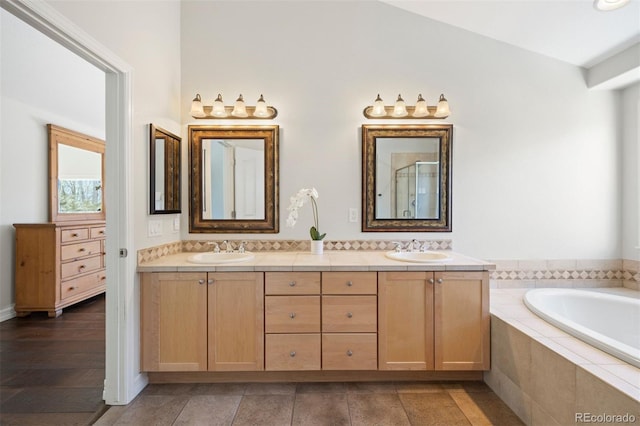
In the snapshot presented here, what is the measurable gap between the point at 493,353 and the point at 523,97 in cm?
217

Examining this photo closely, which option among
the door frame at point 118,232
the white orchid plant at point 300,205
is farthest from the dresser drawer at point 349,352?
the door frame at point 118,232

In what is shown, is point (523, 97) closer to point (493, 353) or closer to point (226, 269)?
point (493, 353)

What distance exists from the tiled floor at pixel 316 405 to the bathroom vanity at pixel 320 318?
0.49 ft

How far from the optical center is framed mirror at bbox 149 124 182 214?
85.9 inches

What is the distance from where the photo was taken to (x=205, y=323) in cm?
207

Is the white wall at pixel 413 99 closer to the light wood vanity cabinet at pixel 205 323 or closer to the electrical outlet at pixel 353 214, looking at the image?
the electrical outlet at pixel 353 214

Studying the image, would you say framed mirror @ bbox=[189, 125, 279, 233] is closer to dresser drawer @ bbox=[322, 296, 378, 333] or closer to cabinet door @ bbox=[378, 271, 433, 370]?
dresser drawer @ bbox=[322, 296, 378, 333]

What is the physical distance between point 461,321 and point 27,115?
15.8ft

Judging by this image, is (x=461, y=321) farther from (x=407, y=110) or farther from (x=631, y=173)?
(x=631, y=173)

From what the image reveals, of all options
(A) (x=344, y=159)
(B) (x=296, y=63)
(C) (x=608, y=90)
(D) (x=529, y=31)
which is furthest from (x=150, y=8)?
(C) (x=608, y=90)

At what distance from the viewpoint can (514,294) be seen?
251cm

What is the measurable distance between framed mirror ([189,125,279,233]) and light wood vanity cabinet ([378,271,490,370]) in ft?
4.00

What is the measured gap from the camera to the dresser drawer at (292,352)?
6.81 feet

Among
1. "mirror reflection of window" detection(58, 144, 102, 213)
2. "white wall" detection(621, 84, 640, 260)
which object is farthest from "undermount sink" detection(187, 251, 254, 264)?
"white wall" detection(621, 84, 640, 260)
